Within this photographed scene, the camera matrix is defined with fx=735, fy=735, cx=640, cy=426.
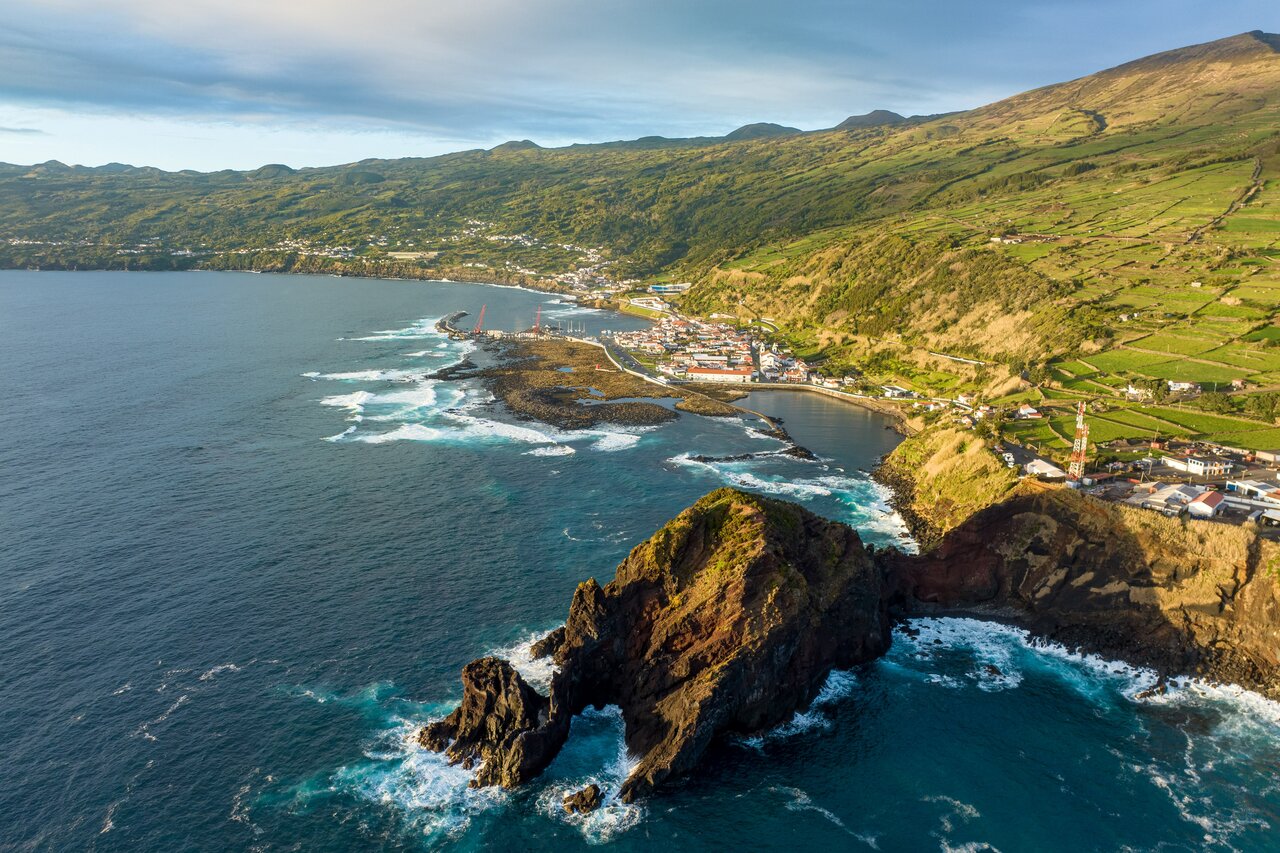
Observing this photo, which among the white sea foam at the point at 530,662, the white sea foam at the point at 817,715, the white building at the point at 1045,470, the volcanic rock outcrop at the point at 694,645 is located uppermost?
the white building at the point at 1045,470

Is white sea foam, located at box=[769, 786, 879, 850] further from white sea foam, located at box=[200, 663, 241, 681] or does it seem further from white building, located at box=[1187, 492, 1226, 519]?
white building, located at box=[1187, 492, 1226, 519]

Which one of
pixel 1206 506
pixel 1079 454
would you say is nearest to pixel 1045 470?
pixel 1079 454

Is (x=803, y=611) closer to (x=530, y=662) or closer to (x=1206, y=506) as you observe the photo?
(x=530, y=662)

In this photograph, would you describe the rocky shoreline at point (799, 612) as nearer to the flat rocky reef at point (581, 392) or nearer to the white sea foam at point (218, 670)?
the white sea foam at point (218, 670)

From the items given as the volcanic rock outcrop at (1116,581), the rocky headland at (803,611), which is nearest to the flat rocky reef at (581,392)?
the volcanic rock outcrop at (1116,581)

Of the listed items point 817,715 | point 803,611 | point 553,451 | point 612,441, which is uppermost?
point 803,611

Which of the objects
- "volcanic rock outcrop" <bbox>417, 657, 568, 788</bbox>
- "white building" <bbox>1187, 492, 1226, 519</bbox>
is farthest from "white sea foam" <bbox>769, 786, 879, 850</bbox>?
"white building" <bbox>1187, 492, 1226, 519</bbox>

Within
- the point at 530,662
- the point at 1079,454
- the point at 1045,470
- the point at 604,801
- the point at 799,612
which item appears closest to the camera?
the point at 604,801
